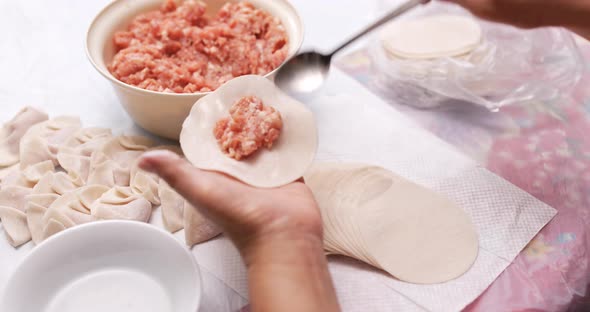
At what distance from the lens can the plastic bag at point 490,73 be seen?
1.64m

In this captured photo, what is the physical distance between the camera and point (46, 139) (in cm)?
152

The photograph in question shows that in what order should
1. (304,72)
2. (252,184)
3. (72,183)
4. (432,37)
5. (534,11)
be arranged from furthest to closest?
(432,37) → (304,72) → (72,183) → (534,11) → (252,184)

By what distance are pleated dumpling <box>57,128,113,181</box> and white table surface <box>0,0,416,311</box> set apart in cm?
8

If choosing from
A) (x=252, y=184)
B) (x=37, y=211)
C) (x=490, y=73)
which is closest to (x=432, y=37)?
(x=490, y=73)

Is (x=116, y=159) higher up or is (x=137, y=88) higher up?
(x=137, y=88)

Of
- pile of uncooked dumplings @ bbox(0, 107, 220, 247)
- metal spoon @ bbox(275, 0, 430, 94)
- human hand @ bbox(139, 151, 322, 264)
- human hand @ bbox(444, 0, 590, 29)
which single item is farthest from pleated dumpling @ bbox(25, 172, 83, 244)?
human hand @ bbox(444, 0, 590, 29)

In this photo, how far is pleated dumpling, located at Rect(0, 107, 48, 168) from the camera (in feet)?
4.88

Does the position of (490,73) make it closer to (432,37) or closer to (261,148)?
(432,37)

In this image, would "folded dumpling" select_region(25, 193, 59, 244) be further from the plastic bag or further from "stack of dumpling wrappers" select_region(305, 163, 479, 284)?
the plastic bag

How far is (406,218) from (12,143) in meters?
1.19

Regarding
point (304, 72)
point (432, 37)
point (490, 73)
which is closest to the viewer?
point (304, 72)

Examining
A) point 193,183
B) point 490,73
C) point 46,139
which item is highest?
point 193,183

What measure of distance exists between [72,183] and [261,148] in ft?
1.91

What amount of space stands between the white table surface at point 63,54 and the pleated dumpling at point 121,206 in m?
0.21
